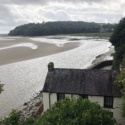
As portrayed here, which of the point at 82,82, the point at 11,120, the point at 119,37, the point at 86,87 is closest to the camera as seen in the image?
the point at 11,120

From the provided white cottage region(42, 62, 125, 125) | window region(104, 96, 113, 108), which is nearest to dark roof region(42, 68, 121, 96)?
white cottage region(42, 62, 125, 125)

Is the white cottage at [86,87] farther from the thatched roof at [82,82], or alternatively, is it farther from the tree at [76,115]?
the tree at [76,115]

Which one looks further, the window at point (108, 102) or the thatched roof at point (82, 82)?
the thatched roof at point (82, 82)

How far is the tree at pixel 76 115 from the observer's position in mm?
15875

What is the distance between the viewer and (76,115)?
1638 cm

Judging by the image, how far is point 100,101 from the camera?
26406 millimetres

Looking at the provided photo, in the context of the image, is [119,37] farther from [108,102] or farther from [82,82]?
[108,102]

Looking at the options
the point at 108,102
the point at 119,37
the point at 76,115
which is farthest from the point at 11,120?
the point at 119,37

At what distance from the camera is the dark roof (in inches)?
1041

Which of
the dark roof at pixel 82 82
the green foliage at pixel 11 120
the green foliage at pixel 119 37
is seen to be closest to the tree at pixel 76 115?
the green foliage at pixel 11 120

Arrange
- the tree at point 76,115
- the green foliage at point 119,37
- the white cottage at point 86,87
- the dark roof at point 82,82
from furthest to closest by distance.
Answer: the green foliage at point 119,37 → the dark roof at point 82,82 → the white cottage at point 86,87 → the tree at point 76,115

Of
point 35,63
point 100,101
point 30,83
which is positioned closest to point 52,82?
point 100,101

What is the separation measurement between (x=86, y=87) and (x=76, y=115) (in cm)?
1081

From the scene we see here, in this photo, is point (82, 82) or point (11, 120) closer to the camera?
point (11, 120)
